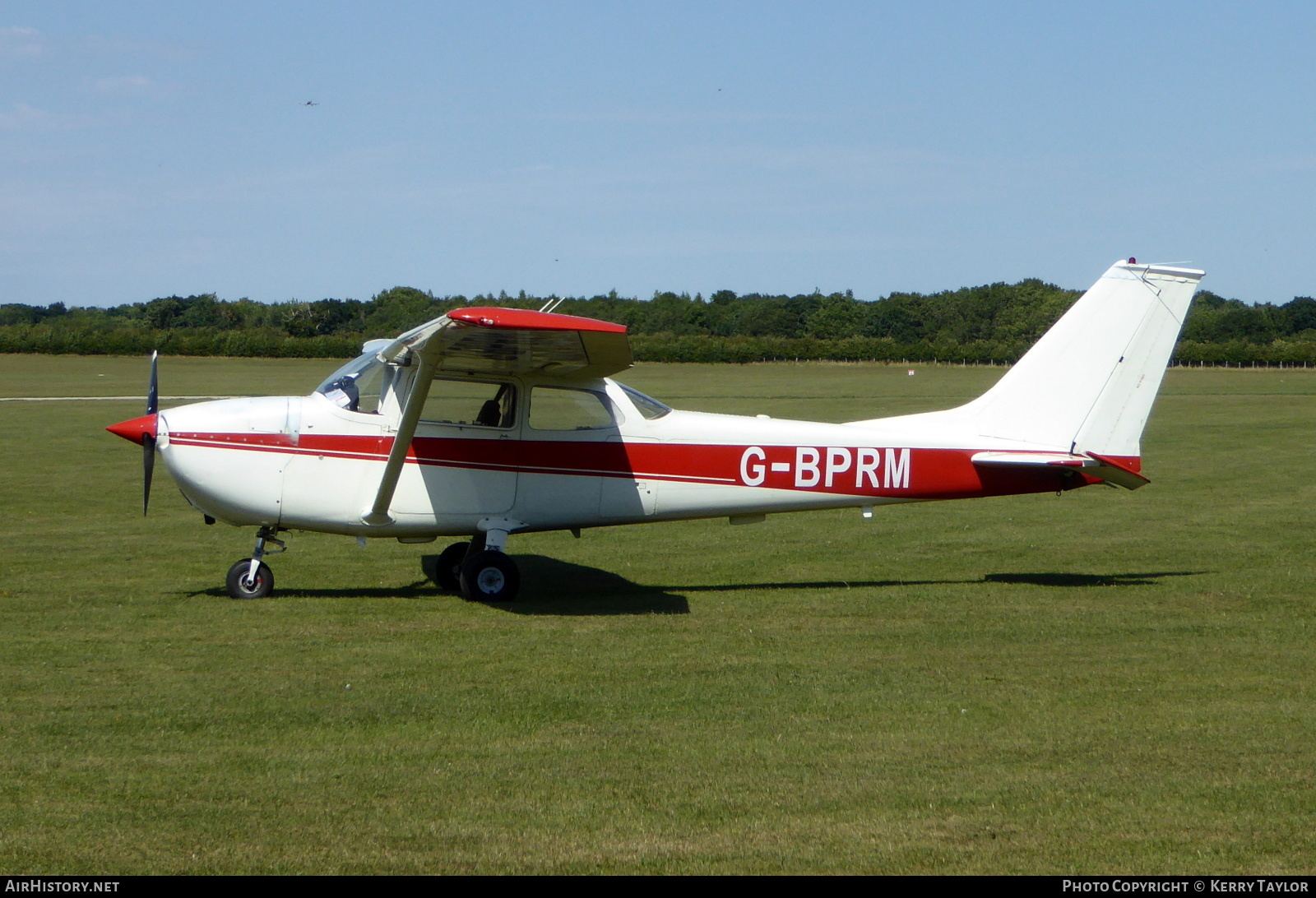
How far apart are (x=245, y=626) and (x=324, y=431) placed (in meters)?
1.70

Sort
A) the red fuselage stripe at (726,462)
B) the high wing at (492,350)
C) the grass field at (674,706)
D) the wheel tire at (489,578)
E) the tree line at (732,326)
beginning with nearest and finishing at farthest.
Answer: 1. the grass field at (674,706)
2. the high wing at (492,350)
3. the red fuselage stripe at (726,462)
4. the wheel tire at (489,578)
5. the tree line at (732,326)

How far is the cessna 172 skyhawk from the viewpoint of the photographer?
30.1ft

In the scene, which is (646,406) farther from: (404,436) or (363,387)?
(363,387)

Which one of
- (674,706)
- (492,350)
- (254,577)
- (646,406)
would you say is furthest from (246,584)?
(674,706)

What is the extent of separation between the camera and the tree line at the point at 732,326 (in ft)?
218

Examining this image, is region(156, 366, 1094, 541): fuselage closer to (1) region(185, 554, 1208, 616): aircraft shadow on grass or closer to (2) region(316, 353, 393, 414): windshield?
(2) region(316, 353, 393, 414): windshield

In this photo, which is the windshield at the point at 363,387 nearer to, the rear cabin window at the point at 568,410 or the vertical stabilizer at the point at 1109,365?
the rear cabin window at the point at 568,410

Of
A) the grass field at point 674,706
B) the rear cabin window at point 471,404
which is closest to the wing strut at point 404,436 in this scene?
the rear cabin window at point 471,404

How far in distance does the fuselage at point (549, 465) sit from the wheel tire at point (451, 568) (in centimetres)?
72

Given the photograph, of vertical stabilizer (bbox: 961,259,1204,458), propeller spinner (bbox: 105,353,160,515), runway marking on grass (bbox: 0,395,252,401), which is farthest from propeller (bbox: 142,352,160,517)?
runway marking on grass (bbox: 0,395,252,401)

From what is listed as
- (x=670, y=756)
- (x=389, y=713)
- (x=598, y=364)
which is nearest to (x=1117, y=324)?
(x=598, y=364)

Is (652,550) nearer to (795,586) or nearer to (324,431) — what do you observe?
(795,586)

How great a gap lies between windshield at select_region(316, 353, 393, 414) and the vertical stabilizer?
5501 mm

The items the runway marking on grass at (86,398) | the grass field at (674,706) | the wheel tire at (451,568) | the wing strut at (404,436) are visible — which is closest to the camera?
the grass field at (674,706)
